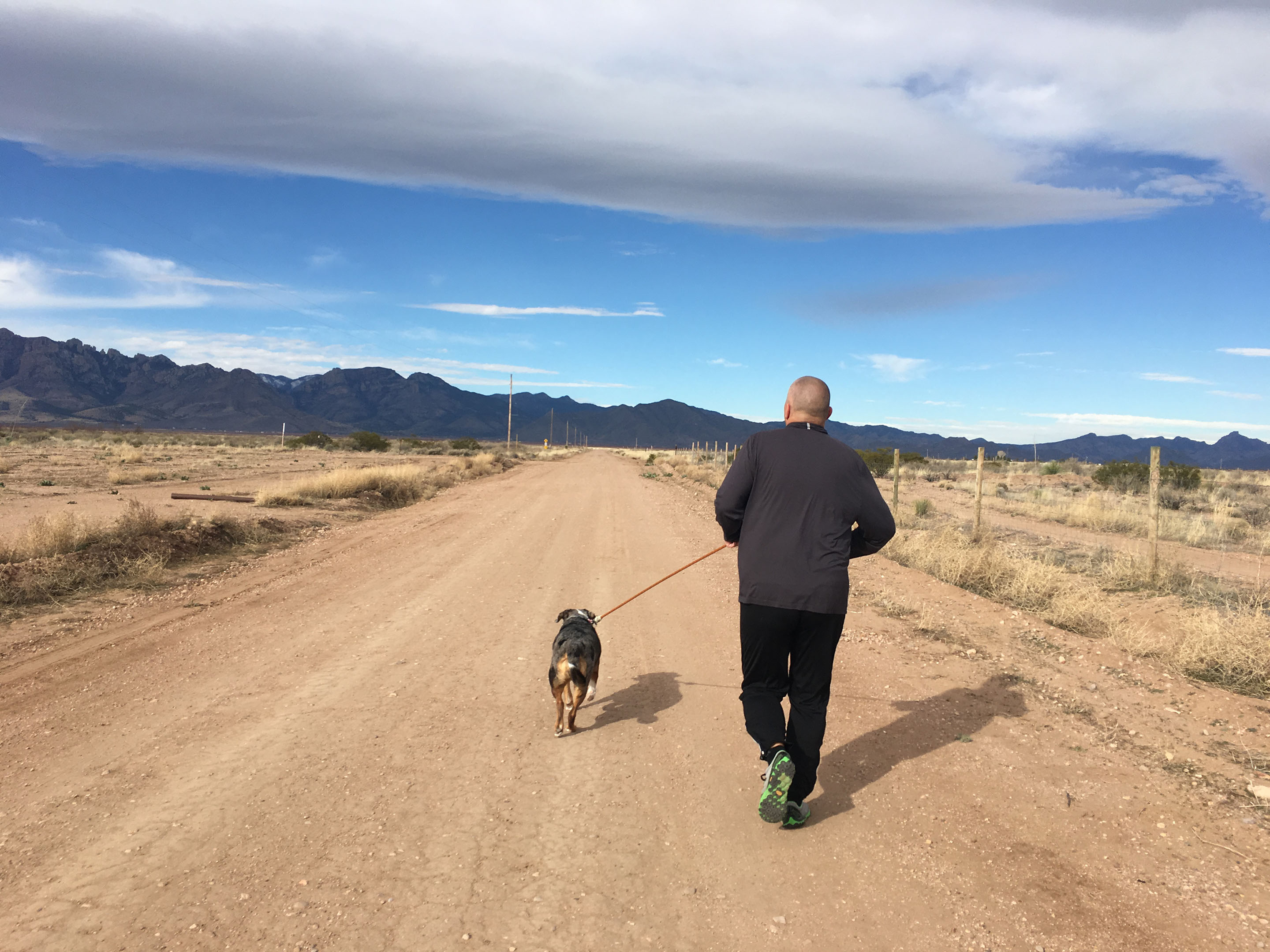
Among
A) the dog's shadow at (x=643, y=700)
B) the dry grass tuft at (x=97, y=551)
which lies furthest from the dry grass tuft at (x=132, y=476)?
the dog's shadow at (x=643, y=700)

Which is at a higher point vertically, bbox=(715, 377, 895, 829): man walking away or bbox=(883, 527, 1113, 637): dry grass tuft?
bbox=(715, 377, 895, 829): man walking away

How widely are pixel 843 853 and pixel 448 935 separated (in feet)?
6.18

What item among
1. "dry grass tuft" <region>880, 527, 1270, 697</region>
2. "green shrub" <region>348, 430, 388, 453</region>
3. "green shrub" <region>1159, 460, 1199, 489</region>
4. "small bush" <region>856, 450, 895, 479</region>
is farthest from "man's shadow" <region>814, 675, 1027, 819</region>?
"green shrub" <region>348, 430, 388, 453</region>

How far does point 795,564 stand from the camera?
353 centimetres

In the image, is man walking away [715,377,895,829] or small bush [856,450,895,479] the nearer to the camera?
man walking away [715,377,895,829]

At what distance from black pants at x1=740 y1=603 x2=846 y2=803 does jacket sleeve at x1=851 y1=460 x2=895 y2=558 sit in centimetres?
44

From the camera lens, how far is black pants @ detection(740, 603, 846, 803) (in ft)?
11.8

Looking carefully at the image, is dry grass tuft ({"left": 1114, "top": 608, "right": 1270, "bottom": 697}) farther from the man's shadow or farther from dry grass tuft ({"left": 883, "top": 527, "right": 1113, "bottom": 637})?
the man's shadow

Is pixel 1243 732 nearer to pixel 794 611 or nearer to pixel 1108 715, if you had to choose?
pixel 1108 715

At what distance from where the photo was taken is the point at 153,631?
23.5ft

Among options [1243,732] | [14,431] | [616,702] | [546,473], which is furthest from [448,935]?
[14,431]

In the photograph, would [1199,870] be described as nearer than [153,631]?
Yes

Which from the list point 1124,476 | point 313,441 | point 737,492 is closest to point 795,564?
point 737,492

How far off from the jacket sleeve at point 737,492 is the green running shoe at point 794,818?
1438 millimetres
